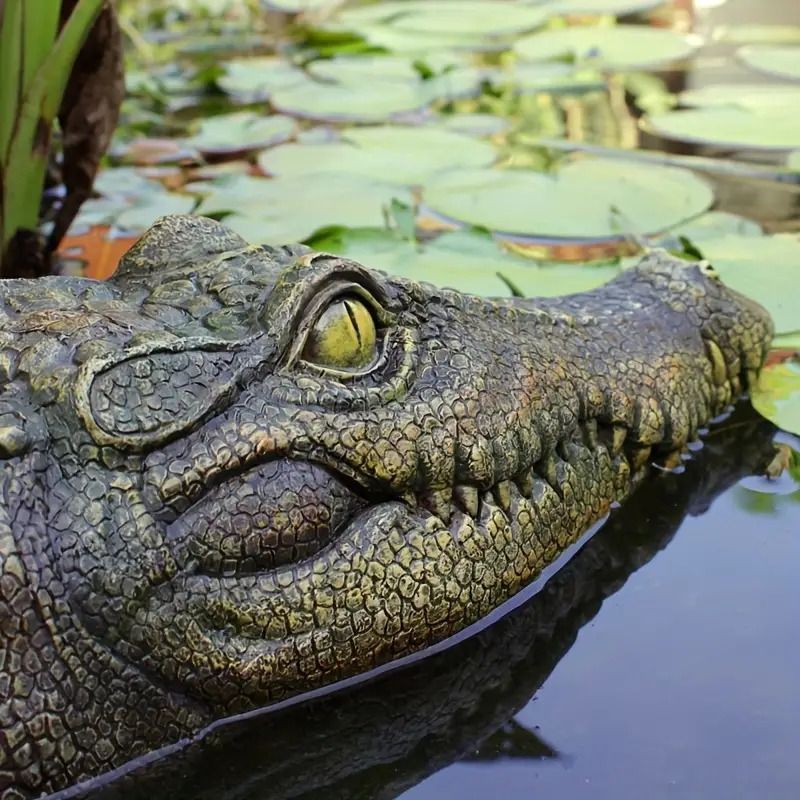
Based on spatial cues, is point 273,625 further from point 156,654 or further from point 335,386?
point 335,386

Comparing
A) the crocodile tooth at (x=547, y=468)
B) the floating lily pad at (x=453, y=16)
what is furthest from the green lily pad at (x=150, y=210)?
the floating lily pad at (x=453, y=16)

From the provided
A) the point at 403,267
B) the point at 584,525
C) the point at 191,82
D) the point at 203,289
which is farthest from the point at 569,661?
the point at 191,82

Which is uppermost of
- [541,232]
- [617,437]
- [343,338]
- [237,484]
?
[343,338]

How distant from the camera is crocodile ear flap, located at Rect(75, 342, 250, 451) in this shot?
1.73 meters

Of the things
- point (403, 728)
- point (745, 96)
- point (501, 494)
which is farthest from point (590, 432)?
point (745, 96)

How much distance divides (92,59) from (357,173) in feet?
4.06

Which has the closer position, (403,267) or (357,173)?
(403,267)

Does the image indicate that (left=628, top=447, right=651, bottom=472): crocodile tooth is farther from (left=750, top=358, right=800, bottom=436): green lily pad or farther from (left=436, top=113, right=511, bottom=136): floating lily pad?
(left=436, top=113, right=511, bottom=136): floating lily pad

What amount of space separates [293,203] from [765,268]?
1.66 m

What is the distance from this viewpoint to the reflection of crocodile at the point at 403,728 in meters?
1.84

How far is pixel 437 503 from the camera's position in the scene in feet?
6.48

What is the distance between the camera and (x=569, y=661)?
213 centimetres

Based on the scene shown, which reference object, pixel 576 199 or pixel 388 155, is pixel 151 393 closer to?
pixel 576 199

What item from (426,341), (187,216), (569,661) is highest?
(187,216)
